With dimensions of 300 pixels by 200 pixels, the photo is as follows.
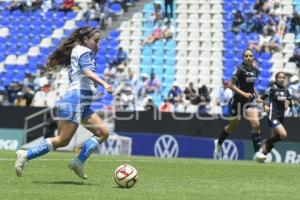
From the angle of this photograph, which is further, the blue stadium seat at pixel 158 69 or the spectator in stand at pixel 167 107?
the blue stadium seat at pixel 158 69

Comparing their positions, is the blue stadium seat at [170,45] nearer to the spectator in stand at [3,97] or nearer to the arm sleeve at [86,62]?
the spectator in stand at [3,97]

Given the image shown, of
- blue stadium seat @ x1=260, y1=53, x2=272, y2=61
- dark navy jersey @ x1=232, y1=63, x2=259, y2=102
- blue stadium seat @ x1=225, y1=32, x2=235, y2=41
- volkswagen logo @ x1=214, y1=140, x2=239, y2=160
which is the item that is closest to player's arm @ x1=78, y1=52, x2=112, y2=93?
dark navy jersey @ x1=232, y1=63, x2=259, y2=102

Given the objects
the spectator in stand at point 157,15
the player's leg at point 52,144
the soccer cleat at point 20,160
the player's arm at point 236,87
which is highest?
the spectator in stand at point 157,15

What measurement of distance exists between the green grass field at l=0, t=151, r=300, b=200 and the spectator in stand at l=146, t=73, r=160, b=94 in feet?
43.9

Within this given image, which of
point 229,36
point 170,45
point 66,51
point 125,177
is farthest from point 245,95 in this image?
point 170,45

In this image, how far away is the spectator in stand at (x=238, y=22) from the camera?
30872 mm

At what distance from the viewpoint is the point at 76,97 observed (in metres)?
11.5

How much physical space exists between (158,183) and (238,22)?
65.0 feet

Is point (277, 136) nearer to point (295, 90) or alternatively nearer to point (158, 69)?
point (295, 90)

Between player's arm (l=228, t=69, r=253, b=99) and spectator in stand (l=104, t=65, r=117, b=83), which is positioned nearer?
player's arm (l=228, t=69, r=253, b=99)

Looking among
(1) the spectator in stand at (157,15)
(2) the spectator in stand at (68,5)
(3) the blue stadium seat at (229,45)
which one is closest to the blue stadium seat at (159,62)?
(1) the spectator in stand at (157,15)

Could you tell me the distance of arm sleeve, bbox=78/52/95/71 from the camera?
11.5m

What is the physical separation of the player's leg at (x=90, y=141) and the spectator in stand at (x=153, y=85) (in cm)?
1750

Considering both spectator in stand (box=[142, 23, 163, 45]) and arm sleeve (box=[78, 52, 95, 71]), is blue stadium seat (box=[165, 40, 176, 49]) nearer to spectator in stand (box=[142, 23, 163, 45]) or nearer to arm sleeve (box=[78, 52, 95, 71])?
spectator in stand (box=[142, 23, 163, 45])
